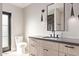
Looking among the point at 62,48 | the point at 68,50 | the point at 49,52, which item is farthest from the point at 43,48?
the point at 68,50

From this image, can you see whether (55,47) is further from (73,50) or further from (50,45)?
(73,50)

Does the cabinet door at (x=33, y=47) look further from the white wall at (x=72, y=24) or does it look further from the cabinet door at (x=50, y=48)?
the white wall at (x=72, y=24)

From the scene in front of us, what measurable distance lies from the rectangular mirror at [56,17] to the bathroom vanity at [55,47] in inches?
21.4

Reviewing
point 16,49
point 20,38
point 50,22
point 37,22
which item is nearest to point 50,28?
point 50,22

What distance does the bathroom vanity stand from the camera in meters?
1.39

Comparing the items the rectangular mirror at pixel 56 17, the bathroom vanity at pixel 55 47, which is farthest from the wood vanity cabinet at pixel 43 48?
the rectangular mirror at pixel 56 17

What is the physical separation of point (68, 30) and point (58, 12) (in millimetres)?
491

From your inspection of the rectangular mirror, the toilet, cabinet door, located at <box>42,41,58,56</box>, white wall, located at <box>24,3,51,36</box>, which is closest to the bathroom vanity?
cabinet door, located at <box>42,41,58,56</box>

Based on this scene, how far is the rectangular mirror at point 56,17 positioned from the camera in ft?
7.45

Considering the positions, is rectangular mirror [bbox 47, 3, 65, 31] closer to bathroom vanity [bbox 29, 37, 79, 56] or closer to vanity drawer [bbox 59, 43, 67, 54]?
bathroom vanity [bbox 29, 37, 79, 56]

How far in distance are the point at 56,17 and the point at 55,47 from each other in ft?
2.99

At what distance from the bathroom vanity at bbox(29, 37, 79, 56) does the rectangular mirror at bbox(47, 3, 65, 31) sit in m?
0.54

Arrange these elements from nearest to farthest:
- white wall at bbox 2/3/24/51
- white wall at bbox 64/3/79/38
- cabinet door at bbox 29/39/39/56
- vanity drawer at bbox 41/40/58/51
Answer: vanity drawer at bbox 41/40/58/51 → white wall at bbox 64/3/79/38 → cabinet door at bbox 29/39/39/56 → white wall at bbox 2/3/24/51

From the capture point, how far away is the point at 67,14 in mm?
2184
